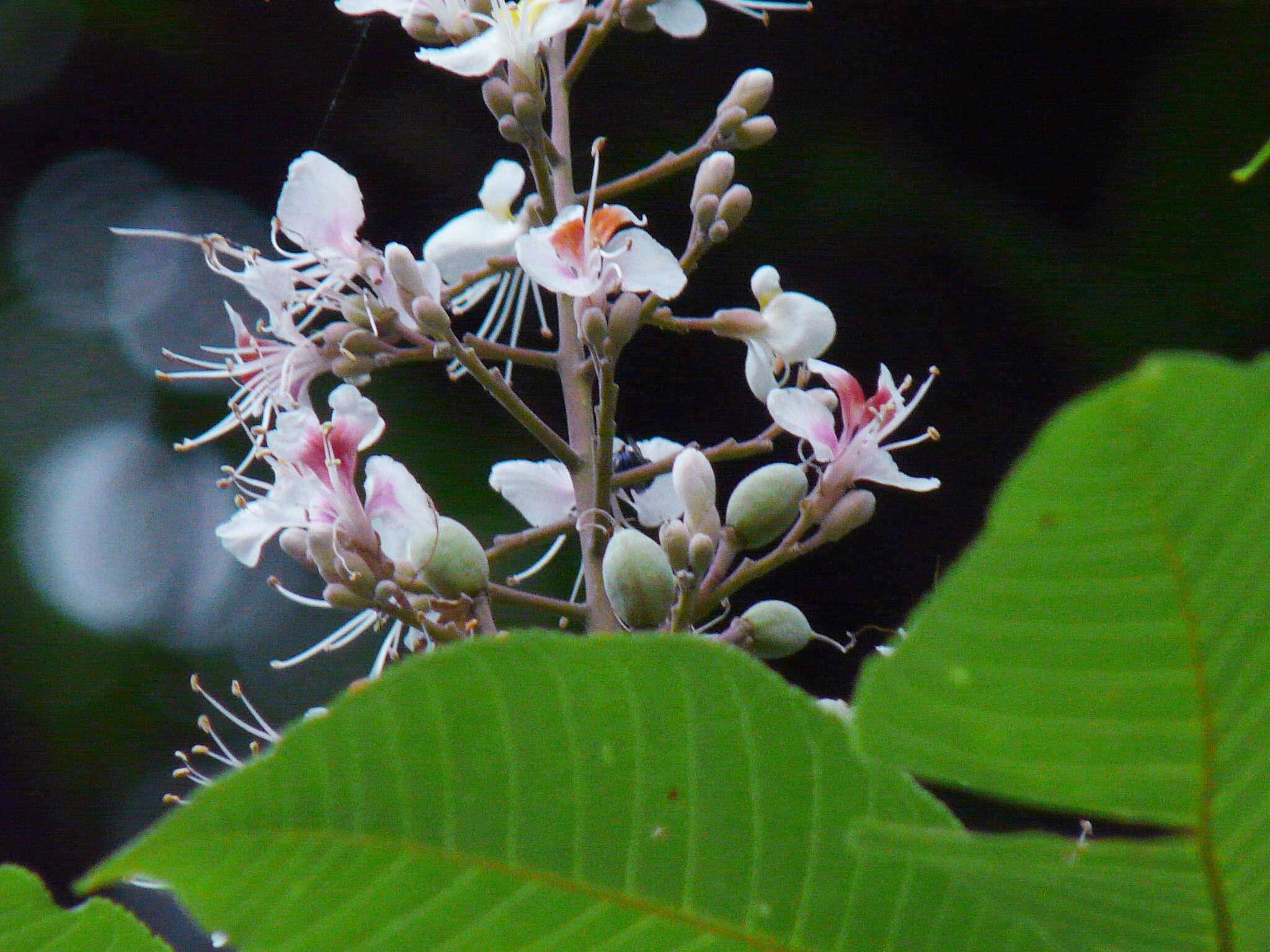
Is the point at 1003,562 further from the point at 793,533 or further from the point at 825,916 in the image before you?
the point at 793,533

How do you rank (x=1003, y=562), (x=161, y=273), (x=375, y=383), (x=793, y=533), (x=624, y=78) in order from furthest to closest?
(x=161, y=273) < (x=624, y=78) < (x=375, y=383) < (x=793, y=533) < (x=1003, y=562)

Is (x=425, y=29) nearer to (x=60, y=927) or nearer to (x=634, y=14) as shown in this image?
(x=634, y=14)

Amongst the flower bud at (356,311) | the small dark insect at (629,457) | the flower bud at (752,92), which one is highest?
the flower bud at (752,92)

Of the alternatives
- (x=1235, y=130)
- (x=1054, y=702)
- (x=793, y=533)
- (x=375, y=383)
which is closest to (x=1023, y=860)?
(x=1054, y=702)

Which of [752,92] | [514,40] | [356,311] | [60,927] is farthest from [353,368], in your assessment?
[60,927]

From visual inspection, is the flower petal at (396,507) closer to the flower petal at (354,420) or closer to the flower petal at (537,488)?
the flower petal at (354,420)

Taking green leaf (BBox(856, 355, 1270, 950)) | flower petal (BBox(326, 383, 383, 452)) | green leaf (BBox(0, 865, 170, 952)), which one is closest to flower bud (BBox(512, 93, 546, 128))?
Result: flower petal (BBox(326, 383, 383, 452))

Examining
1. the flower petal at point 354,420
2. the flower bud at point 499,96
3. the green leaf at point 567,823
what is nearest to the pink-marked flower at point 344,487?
the flower petal at point 354,420
